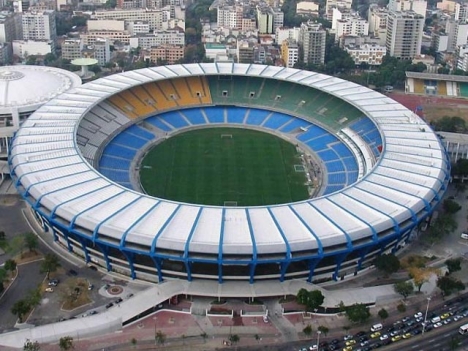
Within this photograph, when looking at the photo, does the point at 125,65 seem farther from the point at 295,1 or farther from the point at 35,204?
the point at 295,1

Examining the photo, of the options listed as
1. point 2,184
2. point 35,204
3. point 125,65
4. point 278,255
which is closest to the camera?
point 278,255

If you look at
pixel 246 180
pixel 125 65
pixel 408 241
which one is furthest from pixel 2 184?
pixel 125 65

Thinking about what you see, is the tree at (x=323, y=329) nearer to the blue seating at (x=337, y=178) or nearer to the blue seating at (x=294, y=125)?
the blue seating at (x=337, y=178)

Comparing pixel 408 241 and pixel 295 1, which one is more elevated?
pixel 295 1

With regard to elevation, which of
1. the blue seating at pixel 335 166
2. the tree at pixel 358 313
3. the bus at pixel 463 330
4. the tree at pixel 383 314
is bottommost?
the bus at pixel 463 330

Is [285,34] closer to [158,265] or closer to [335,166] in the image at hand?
[335,166]

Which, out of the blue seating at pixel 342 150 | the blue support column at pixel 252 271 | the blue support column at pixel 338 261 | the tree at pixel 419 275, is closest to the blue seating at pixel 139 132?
the blue seating at pixel 342 150
